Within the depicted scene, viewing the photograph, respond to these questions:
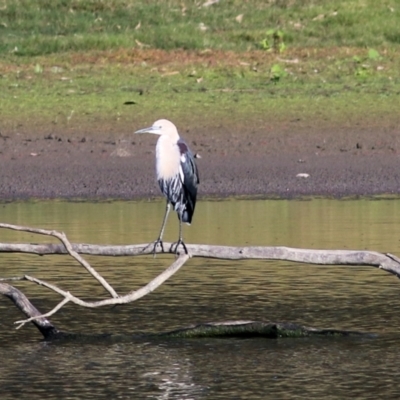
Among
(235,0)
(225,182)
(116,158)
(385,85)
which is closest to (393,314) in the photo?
(225,182)

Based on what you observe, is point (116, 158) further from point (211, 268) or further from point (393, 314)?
point (393, 314)

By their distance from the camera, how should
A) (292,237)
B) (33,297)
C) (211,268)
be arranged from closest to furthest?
(33,297) → (211,268) → (292,237)

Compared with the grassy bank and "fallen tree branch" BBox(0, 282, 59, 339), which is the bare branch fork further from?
the grassy bank

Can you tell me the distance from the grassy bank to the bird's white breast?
730 centimetres

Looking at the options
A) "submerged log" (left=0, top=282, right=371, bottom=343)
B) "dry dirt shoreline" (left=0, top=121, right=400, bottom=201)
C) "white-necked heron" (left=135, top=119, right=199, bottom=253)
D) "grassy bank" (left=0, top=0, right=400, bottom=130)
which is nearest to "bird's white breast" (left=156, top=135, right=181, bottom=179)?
"white-necked heron" (left=135, top=119, right=199, bottom=253)

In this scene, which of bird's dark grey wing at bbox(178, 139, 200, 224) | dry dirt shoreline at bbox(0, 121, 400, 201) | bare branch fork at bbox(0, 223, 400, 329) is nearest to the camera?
bare branch fork at bbox(0, 223, 400, 329)

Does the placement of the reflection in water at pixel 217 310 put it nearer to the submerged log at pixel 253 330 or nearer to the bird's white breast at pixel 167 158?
the submerged log at pixel 253 330

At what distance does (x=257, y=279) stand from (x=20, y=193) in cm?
457

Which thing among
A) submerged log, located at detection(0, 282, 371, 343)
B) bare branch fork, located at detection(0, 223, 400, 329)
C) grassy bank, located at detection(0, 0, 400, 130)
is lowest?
submerged log, located at detection(0, 282, 371, 343)

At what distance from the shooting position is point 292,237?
437 inches

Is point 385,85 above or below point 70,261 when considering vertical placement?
above

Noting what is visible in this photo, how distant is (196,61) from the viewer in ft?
60.8

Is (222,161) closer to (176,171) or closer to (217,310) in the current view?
(217,310)

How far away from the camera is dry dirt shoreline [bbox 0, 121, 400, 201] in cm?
1386
